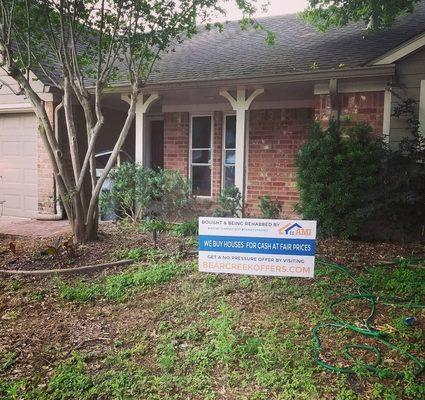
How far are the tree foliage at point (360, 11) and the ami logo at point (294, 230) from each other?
516cm

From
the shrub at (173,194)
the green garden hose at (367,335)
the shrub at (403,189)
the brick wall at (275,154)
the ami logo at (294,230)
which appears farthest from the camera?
the brick wall at (275,154)

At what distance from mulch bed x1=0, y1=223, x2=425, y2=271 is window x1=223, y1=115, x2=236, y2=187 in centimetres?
320

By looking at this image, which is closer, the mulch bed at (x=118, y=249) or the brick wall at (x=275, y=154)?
the mulch bed at (x=118, y=249)

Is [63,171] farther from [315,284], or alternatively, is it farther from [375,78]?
[375,78]

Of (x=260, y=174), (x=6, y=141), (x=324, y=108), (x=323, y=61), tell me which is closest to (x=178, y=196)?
(x=260, y=174)

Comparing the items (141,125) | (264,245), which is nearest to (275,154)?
(141,125)

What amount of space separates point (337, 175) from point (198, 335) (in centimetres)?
405

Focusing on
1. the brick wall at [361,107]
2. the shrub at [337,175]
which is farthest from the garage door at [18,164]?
the brick wall at [361,107]

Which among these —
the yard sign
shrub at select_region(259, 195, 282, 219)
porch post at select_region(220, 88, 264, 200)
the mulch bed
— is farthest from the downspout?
the yard sign

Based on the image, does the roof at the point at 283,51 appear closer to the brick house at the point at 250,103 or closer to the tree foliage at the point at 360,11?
the brick house at the point at 250,103

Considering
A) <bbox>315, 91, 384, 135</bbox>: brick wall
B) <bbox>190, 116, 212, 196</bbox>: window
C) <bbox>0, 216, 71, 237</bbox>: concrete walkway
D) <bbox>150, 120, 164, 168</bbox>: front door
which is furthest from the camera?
<bbox>150, 120, 164, 168</bbox>: front door

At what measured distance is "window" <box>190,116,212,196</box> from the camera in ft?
33.2

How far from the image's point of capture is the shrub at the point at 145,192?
8164mm

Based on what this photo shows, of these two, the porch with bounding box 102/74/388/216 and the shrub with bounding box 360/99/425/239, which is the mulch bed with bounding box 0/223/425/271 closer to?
the shrub with bounding box 360/99/425/239
